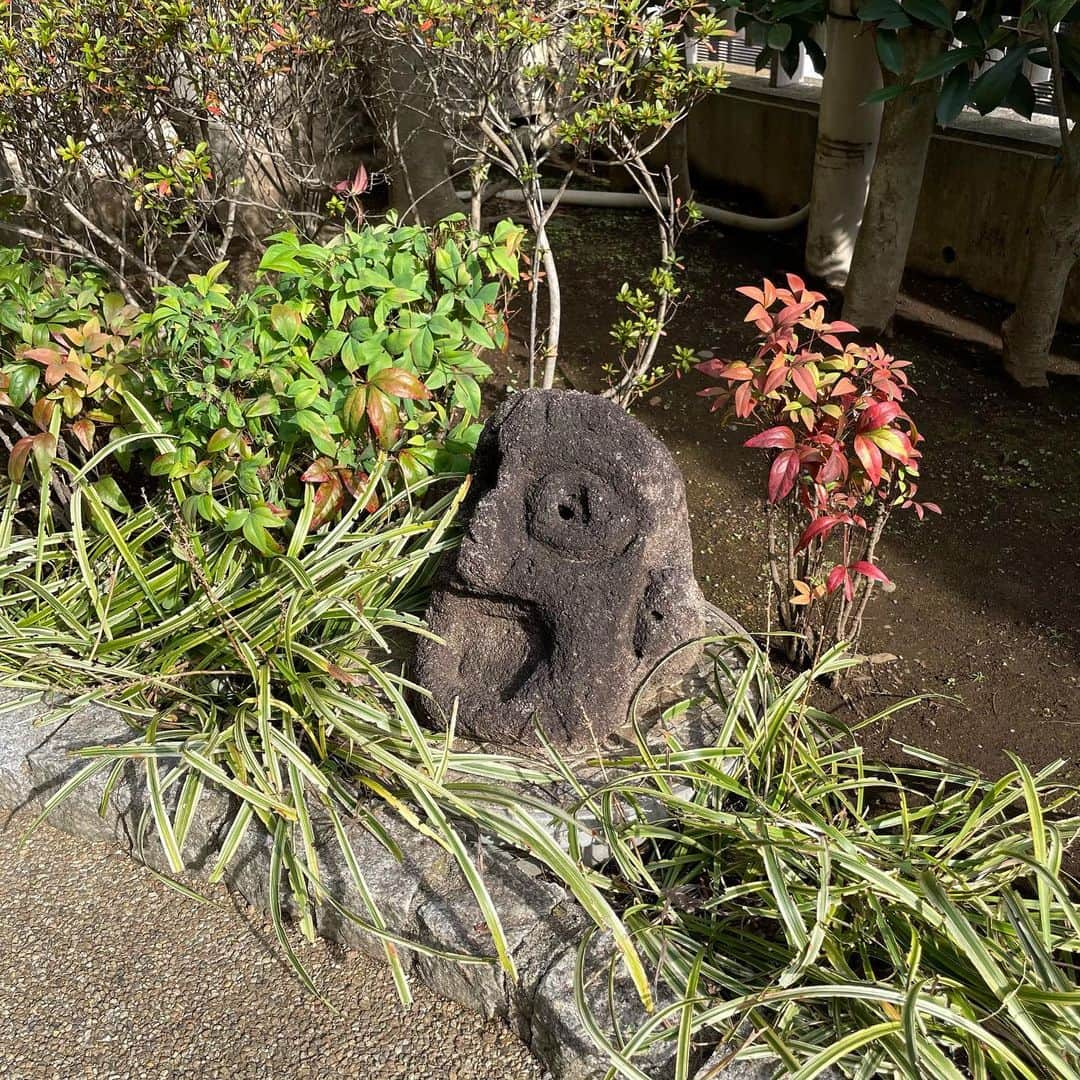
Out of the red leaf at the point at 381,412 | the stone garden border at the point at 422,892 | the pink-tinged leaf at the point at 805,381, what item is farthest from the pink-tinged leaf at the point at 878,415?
the red leaf at the point at 381,412

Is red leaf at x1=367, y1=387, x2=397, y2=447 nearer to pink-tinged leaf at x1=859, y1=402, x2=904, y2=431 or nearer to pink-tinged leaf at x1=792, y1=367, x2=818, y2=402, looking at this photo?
pink-tinged leaf at x1=792, y1=367, x2=818, y2=402

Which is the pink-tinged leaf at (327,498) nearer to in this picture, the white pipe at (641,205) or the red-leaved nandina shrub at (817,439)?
the red-leaved nandina shrub at (817,439)

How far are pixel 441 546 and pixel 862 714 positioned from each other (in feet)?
4.17

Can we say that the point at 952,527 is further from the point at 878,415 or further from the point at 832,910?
the point at 832,910

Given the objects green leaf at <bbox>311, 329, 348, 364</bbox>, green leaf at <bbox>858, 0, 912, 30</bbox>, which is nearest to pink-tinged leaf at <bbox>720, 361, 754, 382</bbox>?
green leaf at <bbox>311, 329, 348, 364</bbox>

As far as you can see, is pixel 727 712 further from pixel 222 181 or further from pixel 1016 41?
pixel 1016 41

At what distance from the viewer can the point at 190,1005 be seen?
2139mm

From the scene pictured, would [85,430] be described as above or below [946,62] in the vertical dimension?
below

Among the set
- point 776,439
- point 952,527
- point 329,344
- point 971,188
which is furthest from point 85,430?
point 971,188

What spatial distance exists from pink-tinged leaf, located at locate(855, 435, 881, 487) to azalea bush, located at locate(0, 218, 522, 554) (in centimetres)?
112

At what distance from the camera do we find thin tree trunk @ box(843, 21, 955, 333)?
410 centimetres

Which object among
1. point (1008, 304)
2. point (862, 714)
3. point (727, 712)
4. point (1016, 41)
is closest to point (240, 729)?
point (727, 712)

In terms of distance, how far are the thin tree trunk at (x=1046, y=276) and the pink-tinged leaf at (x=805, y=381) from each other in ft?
6.96

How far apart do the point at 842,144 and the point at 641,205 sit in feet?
5.49
